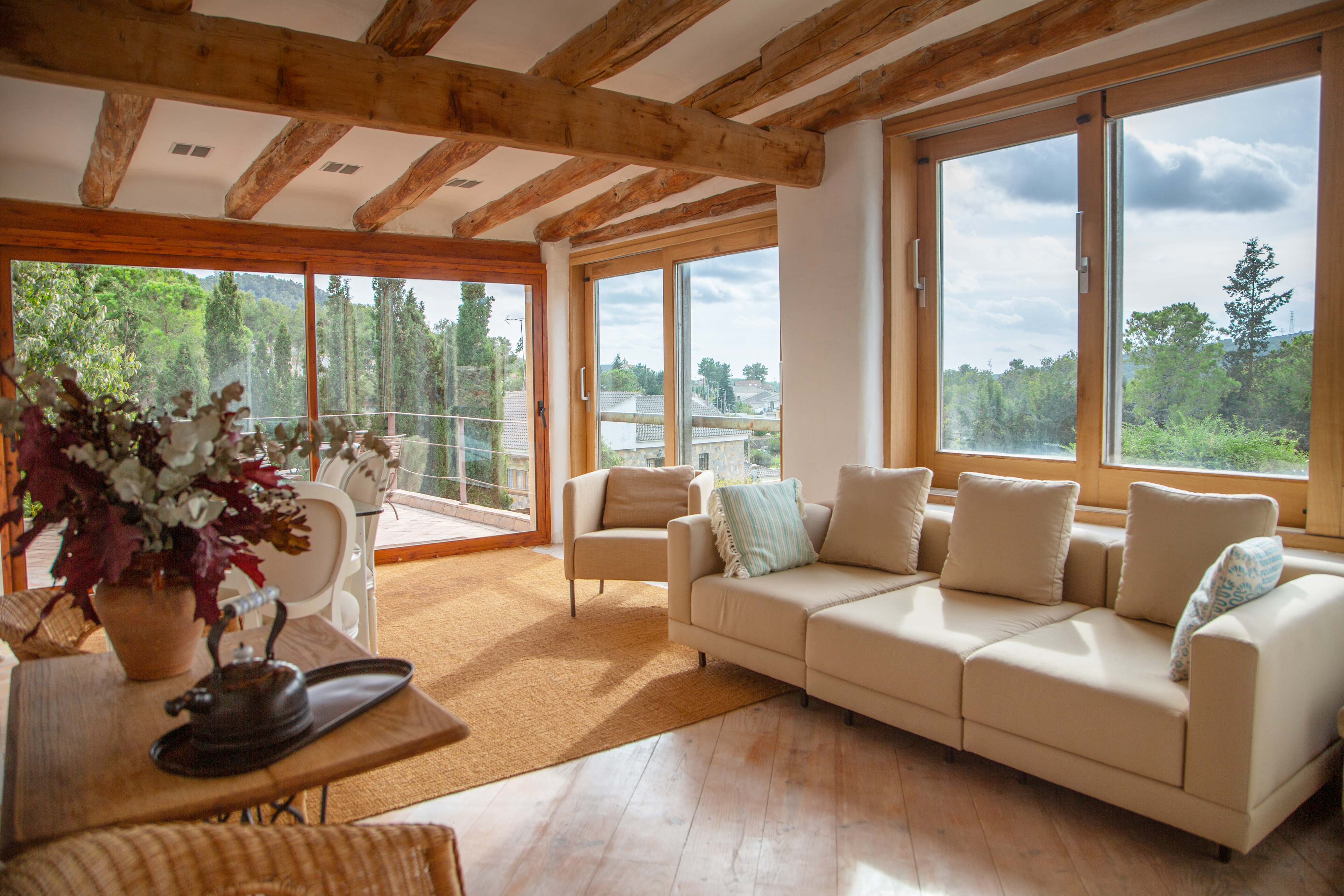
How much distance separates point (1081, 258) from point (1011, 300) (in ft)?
1.26

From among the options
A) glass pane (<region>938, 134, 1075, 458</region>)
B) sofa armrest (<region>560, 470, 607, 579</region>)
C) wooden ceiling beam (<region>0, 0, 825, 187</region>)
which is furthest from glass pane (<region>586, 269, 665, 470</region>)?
glass pane (<region>938, 134, 1075, 458</region>)

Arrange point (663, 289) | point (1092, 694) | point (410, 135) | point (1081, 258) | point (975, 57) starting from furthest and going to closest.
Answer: point (663, 289), point (410, 135), point (1081, 258), point (975, 57), point (1092, 694)

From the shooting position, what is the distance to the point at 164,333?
527cm

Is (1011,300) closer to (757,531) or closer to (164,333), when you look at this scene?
(757,531)

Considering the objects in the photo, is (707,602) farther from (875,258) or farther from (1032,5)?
(1032,5)

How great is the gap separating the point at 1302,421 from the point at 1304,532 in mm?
399

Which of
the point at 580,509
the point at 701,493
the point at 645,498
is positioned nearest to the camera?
the point at 701,493

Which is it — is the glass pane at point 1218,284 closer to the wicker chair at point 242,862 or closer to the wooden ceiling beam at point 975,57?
the wooden ceiling beam at point 975,57

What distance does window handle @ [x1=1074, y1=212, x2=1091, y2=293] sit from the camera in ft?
11.9

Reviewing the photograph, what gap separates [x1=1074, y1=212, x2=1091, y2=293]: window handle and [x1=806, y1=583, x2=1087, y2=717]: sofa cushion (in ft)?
4.49

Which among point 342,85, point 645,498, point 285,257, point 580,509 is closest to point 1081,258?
point 645,498

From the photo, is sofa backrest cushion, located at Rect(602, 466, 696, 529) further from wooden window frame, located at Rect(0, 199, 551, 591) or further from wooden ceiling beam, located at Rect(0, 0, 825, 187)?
wooden window frame, located at Rect(0, 199, 551, 591)

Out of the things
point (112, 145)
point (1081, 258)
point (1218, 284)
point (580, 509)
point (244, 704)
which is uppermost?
point (112, 145)

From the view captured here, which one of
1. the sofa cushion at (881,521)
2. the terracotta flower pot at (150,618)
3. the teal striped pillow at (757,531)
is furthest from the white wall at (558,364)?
the terracotta flower pot at (150,618)
